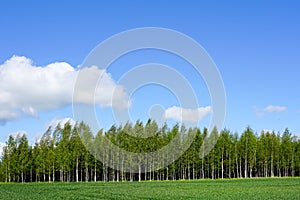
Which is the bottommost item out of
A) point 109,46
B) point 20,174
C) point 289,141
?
point 20,174

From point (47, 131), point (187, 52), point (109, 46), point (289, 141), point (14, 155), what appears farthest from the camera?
point (289, 141)

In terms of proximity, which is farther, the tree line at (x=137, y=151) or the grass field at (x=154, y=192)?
the tree line at (x=137, y=151)

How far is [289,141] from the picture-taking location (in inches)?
3757

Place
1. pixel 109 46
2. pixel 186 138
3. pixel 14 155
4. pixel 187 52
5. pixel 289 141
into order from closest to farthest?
1. pixel 109 46
2. pixel 187 52
3. pixel 14 155
4. pixel 186 138
5. pixel 289 141

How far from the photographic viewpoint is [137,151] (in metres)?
84.1

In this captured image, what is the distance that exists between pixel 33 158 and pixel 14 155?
3.37 m

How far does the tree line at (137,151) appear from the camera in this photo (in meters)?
79.3

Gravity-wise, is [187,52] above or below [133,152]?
above

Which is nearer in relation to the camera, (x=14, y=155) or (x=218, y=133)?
(x=14, y=155)

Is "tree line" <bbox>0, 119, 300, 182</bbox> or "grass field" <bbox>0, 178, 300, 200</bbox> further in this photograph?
"tree line" <bbox>0, 119, 300, 182</bbox>

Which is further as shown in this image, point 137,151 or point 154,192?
point 137,151

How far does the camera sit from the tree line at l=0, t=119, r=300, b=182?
7931 centimetres

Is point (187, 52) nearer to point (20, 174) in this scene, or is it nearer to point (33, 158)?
point (33, 158)

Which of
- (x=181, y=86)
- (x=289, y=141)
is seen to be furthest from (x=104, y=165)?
(x=181, y=86)
